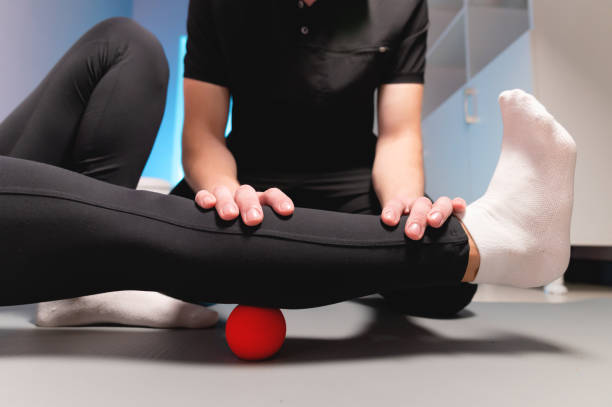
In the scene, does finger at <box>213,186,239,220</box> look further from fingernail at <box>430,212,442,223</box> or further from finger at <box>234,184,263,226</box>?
fingernail at <box>430,212,442,223</box>

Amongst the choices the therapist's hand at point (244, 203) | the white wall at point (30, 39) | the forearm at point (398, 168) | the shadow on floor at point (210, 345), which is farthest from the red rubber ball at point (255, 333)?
the white wall at point (30, 39)

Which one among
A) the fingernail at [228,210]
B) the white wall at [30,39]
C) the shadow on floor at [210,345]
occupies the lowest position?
the shadow on floor at [210,345]

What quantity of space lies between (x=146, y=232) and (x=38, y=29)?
1.93 metres

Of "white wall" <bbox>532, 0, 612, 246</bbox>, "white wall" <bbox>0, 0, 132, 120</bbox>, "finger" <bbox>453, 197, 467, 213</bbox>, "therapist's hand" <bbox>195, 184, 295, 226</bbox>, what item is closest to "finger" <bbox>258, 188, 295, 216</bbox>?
"therapist's hand" <bbox>195, 184, 295, 226</bbox>

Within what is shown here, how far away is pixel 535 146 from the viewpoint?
0.54 meters

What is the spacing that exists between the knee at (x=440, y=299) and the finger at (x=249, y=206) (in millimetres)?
429

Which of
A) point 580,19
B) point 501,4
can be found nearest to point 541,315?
point 580,19

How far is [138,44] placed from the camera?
68 cm

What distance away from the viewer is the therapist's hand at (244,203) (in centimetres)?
45

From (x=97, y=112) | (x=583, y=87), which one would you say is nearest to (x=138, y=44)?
(x=97, y=112)

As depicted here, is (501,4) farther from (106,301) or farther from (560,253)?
(106,301)

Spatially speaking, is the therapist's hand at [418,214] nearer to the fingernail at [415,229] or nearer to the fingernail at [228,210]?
the fingernail at [415,229]

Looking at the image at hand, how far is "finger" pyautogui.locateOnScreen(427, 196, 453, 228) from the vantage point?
0.48 m

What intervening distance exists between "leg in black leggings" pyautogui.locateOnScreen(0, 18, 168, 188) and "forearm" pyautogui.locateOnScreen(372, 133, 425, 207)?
1.41 feet
